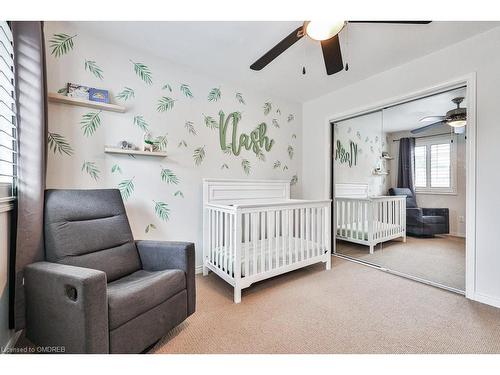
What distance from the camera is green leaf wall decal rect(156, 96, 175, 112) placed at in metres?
2.21

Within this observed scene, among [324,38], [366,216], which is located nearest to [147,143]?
[324,38]

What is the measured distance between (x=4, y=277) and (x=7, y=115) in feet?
3.11

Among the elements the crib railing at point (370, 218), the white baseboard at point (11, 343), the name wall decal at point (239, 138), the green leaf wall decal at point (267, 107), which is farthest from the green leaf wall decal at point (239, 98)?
the white baseboard at point (11, 343)

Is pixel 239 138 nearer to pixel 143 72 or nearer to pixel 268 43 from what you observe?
pixel 268 43

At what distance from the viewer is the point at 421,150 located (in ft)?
7.74

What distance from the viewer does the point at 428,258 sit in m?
2.35

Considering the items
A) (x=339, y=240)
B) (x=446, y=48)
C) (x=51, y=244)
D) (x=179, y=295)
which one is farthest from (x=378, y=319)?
(x=446, y=48)

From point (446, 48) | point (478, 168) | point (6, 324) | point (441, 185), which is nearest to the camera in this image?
point (6, 324)

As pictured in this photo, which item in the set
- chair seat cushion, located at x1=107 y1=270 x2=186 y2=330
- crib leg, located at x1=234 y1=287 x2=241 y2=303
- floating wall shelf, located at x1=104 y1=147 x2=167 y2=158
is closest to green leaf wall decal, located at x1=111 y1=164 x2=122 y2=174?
floating wall shelf, located at x1=104 y1=147 x2=167 y2=158

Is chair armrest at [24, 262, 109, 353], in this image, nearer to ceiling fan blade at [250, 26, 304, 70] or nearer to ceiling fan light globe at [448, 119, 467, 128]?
ceiling fan blade at [250, 26, 304, 70]

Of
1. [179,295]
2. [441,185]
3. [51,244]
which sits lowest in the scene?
[179,295]

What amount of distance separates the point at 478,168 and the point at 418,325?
1396 mm

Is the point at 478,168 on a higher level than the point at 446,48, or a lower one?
lower
